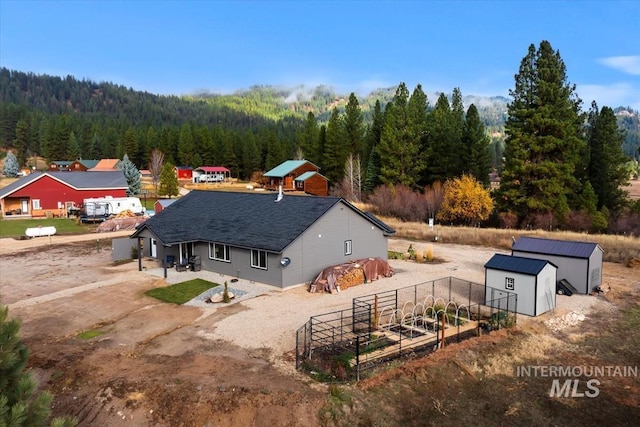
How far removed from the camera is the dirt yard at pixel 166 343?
40.8ft

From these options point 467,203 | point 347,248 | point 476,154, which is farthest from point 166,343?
point 476,154

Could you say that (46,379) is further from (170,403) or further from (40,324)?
(40,324)

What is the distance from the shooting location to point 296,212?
2728cm

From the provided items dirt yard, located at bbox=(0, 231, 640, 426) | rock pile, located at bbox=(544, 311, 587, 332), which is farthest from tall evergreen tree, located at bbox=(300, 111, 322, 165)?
rock pile, located at bbox=(544, 311, 587, 332)

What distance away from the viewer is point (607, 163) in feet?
157

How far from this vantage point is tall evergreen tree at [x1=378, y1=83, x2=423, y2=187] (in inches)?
2372

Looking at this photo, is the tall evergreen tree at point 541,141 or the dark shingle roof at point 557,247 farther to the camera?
the tall evergreen tree at point 541,141

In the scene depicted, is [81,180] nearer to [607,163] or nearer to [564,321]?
[564,321]

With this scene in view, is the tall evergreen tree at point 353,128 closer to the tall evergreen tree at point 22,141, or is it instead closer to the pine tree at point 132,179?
the pine tree at point 132,179

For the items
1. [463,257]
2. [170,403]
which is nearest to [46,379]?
[170,403]

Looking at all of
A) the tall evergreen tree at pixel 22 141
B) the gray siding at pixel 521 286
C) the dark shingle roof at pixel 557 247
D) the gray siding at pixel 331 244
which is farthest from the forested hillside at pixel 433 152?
the gray siding at pixel 521 286

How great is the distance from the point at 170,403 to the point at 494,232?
3538cm

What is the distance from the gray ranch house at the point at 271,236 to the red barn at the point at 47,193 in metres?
31.3

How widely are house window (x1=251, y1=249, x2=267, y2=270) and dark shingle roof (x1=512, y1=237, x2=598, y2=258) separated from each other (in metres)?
14.0
